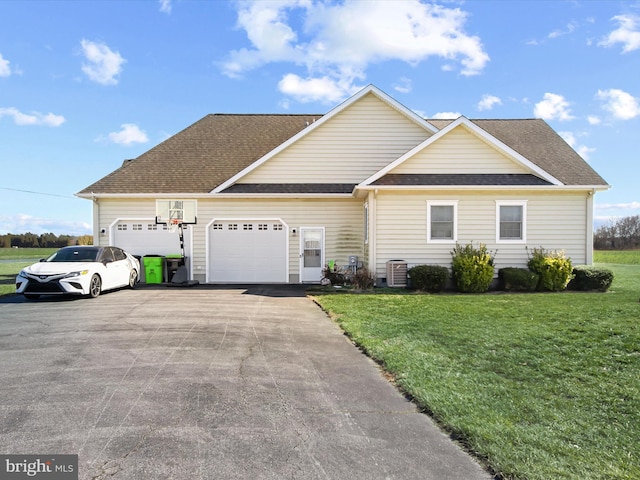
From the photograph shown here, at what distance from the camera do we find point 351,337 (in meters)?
7.56

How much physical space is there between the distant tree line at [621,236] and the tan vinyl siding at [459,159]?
38402 mm

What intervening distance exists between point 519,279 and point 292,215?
7.91 meters

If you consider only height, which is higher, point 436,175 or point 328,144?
point 328,144

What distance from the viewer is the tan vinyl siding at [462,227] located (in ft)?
47.7

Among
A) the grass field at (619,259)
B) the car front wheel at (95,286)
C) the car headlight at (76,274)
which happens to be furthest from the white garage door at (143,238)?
the grass field at (619,259)

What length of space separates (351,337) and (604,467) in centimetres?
457

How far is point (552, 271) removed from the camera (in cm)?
1381

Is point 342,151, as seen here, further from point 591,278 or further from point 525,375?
point 525,375

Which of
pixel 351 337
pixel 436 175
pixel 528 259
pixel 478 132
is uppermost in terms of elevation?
pixel 478 132

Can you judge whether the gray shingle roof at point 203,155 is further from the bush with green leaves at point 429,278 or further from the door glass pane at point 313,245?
the bush with green leaves at point 429,278

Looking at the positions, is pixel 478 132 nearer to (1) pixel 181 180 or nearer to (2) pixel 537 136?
(2) pixel 537 136

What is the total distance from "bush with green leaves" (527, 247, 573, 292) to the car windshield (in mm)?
13248

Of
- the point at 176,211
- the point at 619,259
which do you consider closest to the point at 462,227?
the point at 176,211

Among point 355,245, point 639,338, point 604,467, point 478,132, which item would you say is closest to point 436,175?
point 478,132
